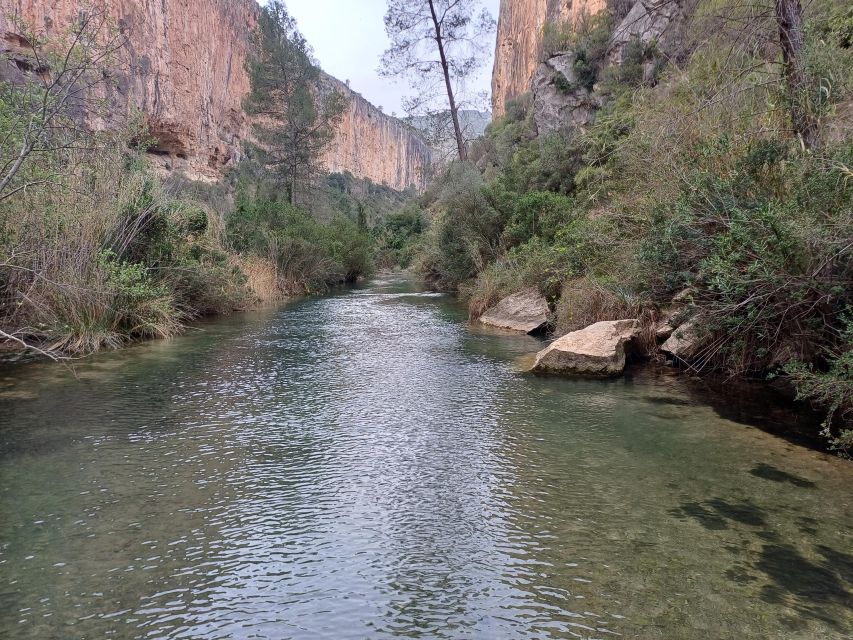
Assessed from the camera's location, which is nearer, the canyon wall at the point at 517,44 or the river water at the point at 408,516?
the river water at the point at 408,516

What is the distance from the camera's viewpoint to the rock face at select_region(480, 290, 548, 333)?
11.8 m

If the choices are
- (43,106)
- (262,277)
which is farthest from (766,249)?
(262,277)

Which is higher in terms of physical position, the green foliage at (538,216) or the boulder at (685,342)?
the green foliage at (538,216)

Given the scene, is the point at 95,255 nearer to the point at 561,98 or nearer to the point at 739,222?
the point at 739,222

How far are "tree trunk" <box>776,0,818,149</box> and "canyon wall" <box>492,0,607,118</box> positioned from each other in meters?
30.0

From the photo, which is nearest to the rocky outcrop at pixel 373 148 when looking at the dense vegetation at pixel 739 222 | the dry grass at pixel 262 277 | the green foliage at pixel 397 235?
the green foliage at pixel 397 235

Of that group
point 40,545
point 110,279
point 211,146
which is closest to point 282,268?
point 110,279

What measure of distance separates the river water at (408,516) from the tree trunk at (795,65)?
10.4 feet

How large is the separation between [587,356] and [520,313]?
4.46 m

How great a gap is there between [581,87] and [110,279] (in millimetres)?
20904

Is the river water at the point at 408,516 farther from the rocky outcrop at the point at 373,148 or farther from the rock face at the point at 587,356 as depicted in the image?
the rocky outcrop at the point at 373,148

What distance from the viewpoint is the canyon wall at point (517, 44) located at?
133ft

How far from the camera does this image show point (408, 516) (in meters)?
3.82

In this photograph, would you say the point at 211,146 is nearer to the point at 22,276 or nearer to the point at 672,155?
the point at 22,276
